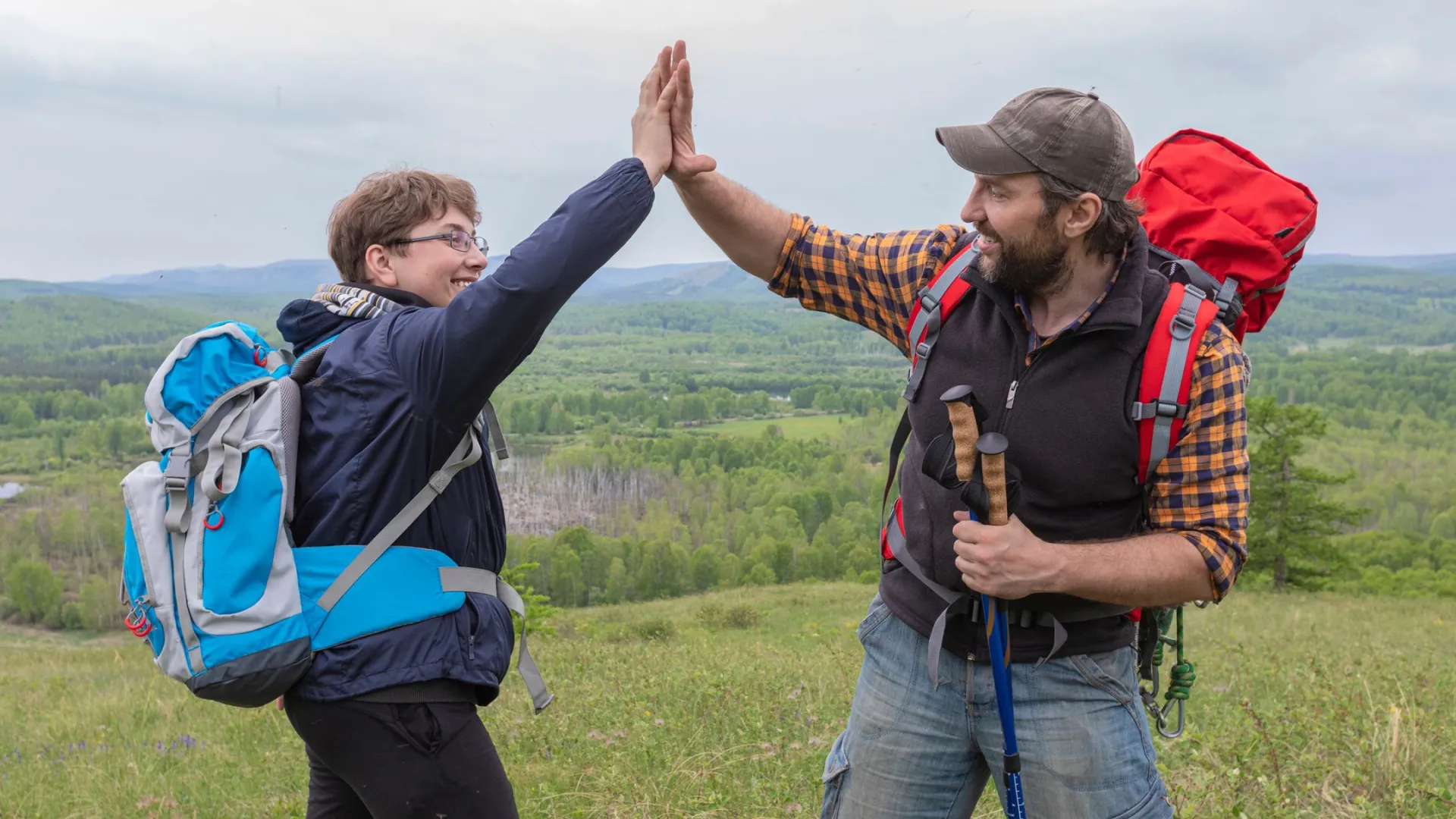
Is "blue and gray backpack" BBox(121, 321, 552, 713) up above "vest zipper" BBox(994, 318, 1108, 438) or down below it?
below

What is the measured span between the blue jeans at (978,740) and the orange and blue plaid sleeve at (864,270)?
1019 millimetres

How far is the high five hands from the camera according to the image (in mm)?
2867

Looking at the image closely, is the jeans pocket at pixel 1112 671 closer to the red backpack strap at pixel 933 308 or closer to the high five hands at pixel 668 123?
the red backpack strap at pixel 933 308

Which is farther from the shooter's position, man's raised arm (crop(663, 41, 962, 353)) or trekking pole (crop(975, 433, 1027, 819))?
man's raised arm (crop(663, 41, 962, 353))

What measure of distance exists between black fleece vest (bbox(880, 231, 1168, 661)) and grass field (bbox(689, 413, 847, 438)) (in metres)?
139

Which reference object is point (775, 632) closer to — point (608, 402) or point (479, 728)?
point (479, 728)

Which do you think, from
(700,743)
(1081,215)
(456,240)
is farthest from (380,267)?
(700,743)

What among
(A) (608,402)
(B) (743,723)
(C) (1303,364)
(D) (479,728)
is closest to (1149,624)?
(D) (479,728)

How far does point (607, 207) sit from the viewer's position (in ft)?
7.98

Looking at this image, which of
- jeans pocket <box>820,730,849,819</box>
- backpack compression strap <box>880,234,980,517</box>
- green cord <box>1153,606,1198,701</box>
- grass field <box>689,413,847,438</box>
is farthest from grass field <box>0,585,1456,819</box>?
grass field <box>689,413,847,438</box>

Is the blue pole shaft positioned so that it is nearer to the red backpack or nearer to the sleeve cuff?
the red backpack

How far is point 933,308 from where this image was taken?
2945 mm

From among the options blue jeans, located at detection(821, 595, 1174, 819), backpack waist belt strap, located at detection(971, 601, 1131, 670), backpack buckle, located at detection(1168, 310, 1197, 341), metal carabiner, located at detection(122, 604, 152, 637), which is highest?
backpack buckle, located at detection(1168, 310, 1197, 341)

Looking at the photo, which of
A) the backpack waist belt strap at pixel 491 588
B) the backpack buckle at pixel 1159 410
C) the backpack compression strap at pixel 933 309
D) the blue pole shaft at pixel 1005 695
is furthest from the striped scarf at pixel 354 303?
the backpack buckle at pixel 1159 410
